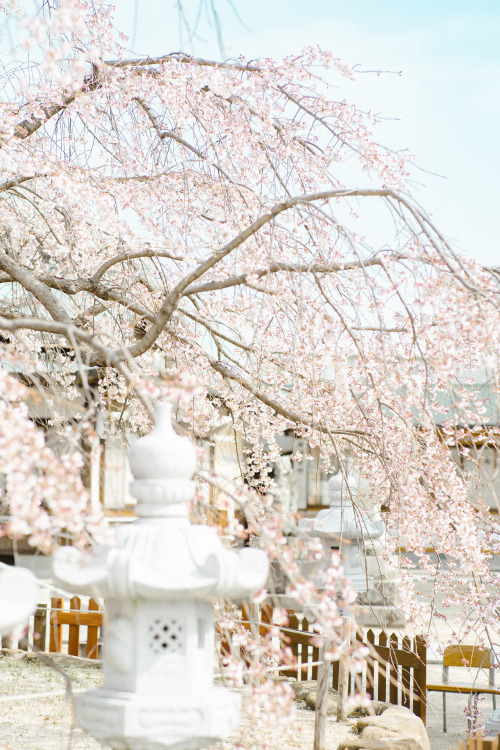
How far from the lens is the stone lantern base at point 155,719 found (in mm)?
2154

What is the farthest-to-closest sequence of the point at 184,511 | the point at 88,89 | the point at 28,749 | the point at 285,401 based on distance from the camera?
the point at 285,401 < the point at 88,89 < the point at 28,749 < the point at 184,511

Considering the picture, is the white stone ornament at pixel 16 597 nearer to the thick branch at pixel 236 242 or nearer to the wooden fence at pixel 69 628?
the thick branch at pixel 236 242

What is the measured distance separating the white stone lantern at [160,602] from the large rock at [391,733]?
2.43 meters

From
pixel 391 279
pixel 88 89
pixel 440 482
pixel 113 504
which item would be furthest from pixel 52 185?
pixel 113 504

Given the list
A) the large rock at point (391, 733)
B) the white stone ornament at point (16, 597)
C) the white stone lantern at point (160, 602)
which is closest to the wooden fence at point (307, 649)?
the large rock at point (391, 733)

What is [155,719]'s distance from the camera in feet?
7.09

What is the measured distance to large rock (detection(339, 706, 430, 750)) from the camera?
173 inches

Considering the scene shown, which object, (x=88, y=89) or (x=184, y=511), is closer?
(x=184, y=511)

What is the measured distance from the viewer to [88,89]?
5090mm

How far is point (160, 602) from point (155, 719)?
1.05ft

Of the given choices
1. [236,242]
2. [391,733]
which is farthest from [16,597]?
[391,733]

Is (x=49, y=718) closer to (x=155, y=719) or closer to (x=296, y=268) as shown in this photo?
(x=155, y=719)

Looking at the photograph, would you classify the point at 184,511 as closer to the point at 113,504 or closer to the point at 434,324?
the point at 434,324

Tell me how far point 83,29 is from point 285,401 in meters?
2.85
